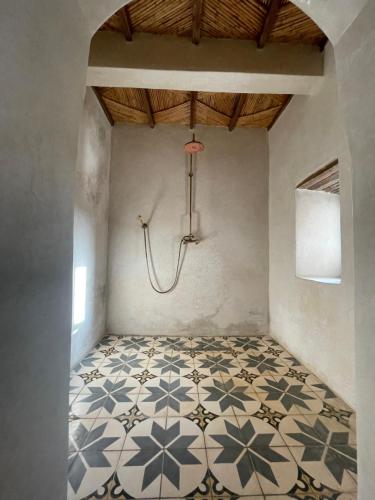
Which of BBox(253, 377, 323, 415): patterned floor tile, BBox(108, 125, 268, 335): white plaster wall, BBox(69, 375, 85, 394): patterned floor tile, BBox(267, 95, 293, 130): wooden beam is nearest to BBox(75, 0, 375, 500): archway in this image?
BBox(253, 377, 323, 415): patterned floor tile

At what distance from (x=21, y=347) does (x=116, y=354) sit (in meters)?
2.08

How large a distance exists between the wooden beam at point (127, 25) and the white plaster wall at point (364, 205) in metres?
1.63

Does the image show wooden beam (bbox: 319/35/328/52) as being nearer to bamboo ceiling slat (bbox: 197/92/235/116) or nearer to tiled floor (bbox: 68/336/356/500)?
bamboo ceiling slat (bbox: 197/92/235/116)

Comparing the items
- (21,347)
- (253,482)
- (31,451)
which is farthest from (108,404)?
(21,347)

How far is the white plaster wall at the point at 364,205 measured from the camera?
0.72 meters

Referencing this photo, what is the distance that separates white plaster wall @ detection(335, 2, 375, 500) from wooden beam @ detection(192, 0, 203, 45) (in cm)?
132

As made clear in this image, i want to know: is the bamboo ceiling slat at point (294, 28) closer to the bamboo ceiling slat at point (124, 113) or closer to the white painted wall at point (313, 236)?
the white painted wall at point (313, 236)

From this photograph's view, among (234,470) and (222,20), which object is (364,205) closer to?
(234,470)

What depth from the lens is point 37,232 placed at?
605 mm

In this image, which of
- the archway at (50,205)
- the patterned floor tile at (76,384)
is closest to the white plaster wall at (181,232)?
the patterned floor tile at (76,384)

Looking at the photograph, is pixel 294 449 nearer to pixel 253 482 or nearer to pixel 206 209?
pixel 253 482

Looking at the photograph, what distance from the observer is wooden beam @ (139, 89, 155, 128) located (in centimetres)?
246

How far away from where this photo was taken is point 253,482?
105cm

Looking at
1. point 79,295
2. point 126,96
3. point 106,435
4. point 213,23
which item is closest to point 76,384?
point 106,435
